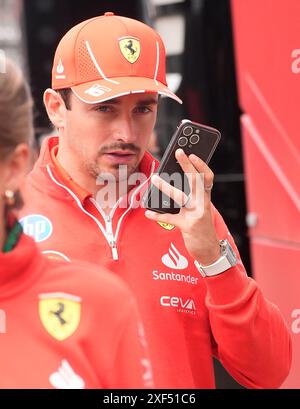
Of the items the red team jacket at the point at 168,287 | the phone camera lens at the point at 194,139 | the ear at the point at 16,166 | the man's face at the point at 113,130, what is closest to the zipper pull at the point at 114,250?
the red team jacket at the point at 168,287

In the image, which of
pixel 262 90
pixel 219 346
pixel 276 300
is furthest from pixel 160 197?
pixel 262 90

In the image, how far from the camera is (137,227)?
1296 millimetres

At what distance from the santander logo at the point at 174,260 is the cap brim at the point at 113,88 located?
24cm

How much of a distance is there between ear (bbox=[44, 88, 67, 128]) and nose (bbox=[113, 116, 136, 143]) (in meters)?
0.10

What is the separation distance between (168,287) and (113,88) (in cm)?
30

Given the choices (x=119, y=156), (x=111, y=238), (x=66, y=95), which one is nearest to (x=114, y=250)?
(x=111, y=238)

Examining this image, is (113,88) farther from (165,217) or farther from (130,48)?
(165,217)

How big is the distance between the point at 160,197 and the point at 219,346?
251mm

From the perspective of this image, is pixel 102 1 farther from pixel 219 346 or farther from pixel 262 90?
pixel 219 346

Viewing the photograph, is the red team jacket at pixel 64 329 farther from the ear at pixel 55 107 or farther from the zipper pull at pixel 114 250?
the ear at pixel 55 107

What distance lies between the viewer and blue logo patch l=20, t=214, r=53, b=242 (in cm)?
123

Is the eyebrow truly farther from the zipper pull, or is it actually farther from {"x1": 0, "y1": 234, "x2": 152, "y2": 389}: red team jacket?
{"x1": 0, "y1": 234, "x2": 152, "y2": 389}: red team jacket

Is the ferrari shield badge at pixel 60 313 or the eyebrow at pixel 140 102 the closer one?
the ferrari shield badge at pixel 60 313

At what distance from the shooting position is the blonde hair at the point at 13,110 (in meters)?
0.91
